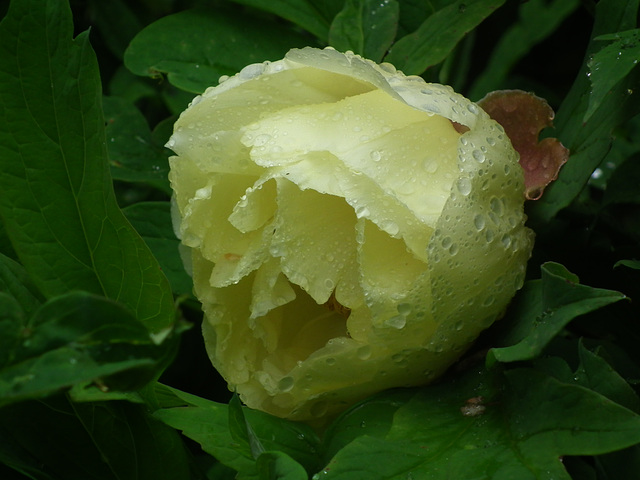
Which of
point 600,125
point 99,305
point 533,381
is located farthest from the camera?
point 600,125

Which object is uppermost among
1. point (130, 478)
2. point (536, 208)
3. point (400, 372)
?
point (536, 208)

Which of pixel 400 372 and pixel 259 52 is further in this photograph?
pixel 259 52

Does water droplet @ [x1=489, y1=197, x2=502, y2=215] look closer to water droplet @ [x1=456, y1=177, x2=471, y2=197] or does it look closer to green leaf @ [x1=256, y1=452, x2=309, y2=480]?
water droplet @ [x1=456, y1=177, x2=471, y2=197]

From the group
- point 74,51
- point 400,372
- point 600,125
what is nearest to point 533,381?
point 400,372

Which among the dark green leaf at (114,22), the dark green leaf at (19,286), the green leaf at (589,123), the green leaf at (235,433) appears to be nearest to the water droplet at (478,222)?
the green leaf at (589,123)

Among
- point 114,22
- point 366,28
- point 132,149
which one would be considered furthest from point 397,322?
point 114,22

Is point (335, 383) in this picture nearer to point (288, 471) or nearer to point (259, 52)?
point (288, 471)

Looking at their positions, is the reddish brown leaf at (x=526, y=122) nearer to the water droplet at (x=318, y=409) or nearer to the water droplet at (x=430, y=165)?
the water droplet at (x=430, y=165)
